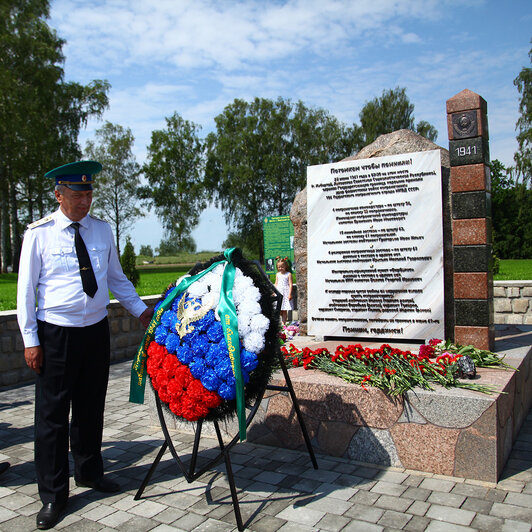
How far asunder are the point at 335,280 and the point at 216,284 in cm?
243

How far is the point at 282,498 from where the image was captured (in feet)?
10.2

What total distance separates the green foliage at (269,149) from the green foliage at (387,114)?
1.86 m

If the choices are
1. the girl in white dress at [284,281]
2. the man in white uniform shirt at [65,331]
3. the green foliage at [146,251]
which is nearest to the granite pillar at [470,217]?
the man in white uniform shirt at [65,331]

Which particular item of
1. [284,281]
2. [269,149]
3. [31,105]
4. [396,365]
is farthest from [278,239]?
[269,149]

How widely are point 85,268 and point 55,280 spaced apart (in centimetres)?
18

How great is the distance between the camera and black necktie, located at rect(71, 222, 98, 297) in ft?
10.2

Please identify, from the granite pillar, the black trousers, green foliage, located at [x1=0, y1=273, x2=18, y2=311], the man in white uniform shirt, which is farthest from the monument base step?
green foliage, located at [x1=0, y1=273, x2=18, y2=311]

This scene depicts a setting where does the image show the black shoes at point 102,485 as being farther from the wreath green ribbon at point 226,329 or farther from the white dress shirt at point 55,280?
the white dress shirt at point 55,280

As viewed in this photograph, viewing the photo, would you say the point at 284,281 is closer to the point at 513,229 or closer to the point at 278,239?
the point at 278,239

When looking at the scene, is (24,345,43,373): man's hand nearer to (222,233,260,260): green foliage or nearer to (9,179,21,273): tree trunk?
(9,179,21,273): tree trunk

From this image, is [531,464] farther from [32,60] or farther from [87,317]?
[32,60]

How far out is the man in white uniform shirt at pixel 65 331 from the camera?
2982mm

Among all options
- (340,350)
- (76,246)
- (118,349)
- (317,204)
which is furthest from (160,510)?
(118,349)

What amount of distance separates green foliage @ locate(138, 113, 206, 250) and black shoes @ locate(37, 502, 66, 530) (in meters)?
37.1
